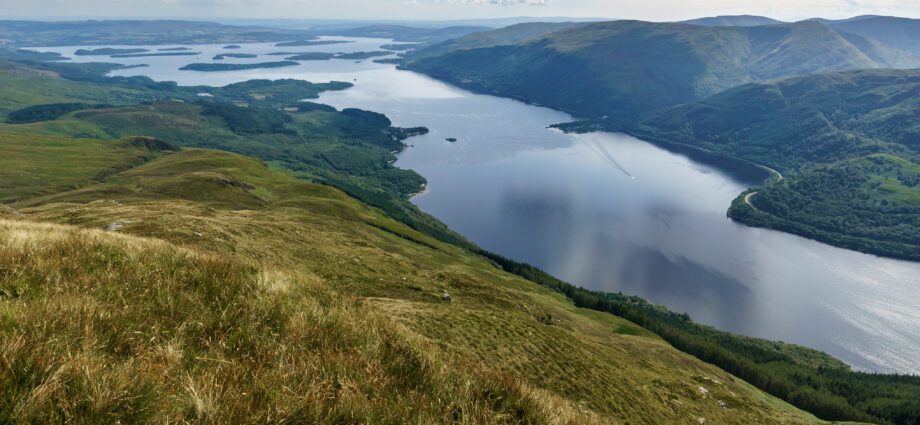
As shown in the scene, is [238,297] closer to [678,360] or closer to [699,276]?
[678,360]

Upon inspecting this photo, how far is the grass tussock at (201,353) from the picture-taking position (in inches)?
221

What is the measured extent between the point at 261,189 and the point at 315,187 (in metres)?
14.9

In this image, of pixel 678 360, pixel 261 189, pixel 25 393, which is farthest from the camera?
pixel 261 189

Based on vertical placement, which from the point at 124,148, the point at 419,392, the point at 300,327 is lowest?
the point at 124,148

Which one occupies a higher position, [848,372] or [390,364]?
[390,364]

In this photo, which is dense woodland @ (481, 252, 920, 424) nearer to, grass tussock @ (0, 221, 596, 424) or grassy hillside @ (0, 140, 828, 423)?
grassy hillside @ (0, 140, 828, 423)

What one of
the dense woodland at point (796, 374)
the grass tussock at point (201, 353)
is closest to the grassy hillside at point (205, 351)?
the grass tussock at point (201, 353)

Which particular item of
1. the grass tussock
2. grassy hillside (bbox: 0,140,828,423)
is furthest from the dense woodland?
the grass tussock

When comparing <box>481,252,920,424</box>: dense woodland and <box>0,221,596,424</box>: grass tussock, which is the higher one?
<box>0,221,596,424</box>: grass tussock

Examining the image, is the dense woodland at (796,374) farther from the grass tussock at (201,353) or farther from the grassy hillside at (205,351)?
the grass tussock at (201,353)

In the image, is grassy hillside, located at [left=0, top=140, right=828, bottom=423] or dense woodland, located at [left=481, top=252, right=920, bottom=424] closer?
grassy hillside, located at [left=0, top=140, right=828, bottom=423]

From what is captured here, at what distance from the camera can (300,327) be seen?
9242 mm

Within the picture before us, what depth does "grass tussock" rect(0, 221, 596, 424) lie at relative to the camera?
5.62 m

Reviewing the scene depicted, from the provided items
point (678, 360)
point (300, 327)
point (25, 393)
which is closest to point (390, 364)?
point (300, 327)
